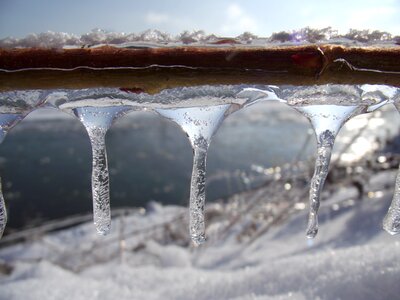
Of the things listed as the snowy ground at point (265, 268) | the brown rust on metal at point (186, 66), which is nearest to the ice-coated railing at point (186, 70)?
the brown rust on metal at point (186, 66)

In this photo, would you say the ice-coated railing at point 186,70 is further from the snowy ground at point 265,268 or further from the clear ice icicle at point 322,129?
the snowy ground at point 265,268

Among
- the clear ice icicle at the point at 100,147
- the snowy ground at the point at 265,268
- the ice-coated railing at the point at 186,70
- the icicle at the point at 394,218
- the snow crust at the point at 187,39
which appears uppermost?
the snow crust at the point at 187,39

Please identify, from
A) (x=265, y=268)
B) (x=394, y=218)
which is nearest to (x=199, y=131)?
(x=394, y=218)

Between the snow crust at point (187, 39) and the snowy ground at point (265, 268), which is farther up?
the snow crust at point (187, 39)

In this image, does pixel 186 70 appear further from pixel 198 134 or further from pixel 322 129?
pixel 322 129

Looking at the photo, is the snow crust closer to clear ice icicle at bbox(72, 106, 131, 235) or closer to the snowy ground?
clear ice icicle at bbox(72, 106, 131, 235)

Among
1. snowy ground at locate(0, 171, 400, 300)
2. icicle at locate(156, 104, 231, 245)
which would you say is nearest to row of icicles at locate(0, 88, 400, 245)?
icicle at locate(156, 104, 231, 245)
